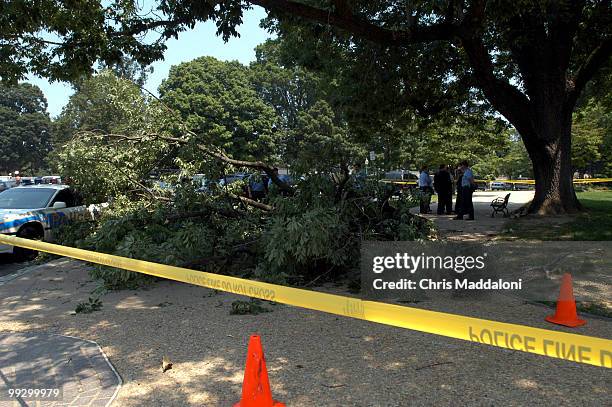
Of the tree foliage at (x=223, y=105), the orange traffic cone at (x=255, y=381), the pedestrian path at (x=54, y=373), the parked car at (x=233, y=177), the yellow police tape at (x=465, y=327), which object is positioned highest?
the tree foliage at (x=223, y=105)

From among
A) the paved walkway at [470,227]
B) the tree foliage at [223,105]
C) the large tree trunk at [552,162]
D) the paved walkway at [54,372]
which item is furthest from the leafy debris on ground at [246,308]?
the tree foliage at [223,105]

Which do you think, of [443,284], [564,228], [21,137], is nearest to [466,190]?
[564,228]

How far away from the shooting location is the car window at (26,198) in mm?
10234

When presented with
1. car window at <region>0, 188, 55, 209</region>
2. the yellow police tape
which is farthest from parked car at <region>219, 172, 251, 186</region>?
the yellow police tape

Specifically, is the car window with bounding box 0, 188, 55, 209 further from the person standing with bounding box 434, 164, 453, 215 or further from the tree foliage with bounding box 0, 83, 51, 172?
the tree foliage with bounding box 0, 83, 51, 172

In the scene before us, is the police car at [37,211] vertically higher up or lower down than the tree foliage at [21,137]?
lower down

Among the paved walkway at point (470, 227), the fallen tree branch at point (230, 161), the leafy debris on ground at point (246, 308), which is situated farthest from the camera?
the paved walkway at point (470, 227)

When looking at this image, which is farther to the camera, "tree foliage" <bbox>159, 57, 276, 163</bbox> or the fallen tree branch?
"tree foliage" <bbox>159, 57, 276, 163</bbox>

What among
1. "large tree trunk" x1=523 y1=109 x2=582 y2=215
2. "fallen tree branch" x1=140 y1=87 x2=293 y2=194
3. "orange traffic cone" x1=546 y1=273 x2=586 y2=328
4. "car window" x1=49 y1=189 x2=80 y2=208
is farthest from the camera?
"large tree trunk" x1=523 y1=109 x2=582 y2=215

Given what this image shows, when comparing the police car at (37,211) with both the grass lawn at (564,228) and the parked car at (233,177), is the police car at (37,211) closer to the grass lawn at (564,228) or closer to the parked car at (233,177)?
the parked car at (233,177)

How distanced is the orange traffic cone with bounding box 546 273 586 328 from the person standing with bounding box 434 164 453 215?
35.7ft

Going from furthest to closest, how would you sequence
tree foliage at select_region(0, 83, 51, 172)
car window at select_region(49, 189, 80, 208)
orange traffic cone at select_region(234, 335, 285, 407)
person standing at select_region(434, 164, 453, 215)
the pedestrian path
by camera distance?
tree foliage at select_region(0, 83, 51, 172) → person standing at select_region(434, 164, 453, 215) → car window at select_region(49, 189, 80, 208) → the pedestrian path → orange traffic cone at select_region(234, 335, 285, 407)

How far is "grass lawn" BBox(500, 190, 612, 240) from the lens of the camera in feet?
31.8

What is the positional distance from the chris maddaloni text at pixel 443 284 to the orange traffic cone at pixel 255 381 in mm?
3484
